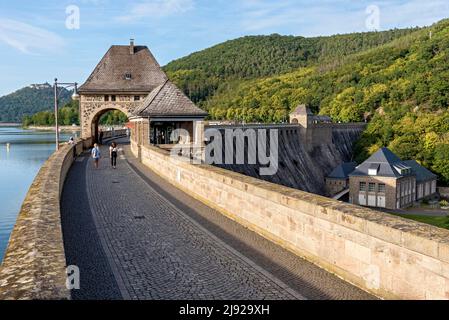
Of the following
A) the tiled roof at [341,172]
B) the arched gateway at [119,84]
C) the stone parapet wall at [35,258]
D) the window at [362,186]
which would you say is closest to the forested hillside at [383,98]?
the tiled roof at [341,172]

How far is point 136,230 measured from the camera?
11406 mm

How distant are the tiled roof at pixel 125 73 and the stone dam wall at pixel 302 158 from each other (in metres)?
8.72

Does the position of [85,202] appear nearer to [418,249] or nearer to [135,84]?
[418,249]

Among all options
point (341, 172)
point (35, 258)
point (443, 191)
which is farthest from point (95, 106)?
point (443, 191)

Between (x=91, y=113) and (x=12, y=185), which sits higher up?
(x=91, y=113)

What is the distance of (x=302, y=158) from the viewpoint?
65.5 metres

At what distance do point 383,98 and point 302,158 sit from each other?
48510 mm

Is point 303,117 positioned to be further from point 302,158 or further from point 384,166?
point 384,166

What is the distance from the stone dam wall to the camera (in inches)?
2154

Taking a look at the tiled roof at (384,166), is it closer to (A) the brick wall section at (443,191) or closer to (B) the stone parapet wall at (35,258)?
(A) the brick wall section at (443,191)

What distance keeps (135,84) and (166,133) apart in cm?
1290

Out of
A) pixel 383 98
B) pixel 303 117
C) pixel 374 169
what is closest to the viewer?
pixel 374 169

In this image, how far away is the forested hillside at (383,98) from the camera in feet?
254
